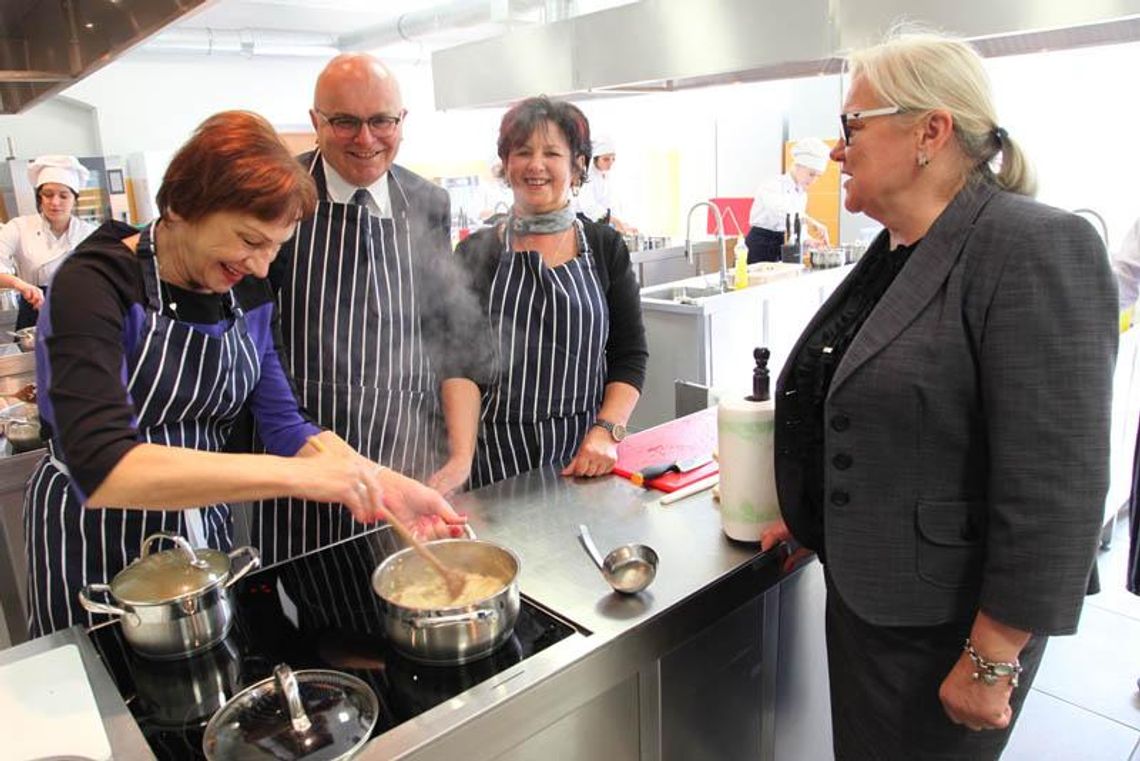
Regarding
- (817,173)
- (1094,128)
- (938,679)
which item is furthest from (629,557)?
(1094,128)

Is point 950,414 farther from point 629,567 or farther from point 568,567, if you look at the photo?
point 568,567

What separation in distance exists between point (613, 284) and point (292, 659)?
1133 mm

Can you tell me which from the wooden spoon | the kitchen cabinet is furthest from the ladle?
the kitchen cabinet

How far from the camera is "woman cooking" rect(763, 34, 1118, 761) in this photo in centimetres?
93

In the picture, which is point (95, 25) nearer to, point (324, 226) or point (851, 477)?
point (324, 226)

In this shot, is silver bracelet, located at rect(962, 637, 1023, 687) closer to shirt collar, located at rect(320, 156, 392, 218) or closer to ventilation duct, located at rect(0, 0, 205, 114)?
shirt collar, located at rect(320, 156, 392, 218)

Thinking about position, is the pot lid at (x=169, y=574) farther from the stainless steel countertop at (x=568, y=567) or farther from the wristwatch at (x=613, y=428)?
the wristwatch at (x=613, y=428)

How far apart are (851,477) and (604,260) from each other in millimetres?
957

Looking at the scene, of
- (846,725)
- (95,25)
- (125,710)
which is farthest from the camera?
(95,25)

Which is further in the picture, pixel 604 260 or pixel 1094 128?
pixel 1094 128

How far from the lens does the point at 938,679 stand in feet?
3.60

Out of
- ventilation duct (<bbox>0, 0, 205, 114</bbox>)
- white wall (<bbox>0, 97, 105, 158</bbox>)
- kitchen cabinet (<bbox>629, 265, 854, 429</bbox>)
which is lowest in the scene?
kitchen cabinet (<bbox>629, 265, 854, 429</bbox>)

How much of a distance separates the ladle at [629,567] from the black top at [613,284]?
689 millimetres

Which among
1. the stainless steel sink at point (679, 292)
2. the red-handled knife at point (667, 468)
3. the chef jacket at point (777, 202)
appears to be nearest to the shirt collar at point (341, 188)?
the red-handled knife at point (667, 468)
